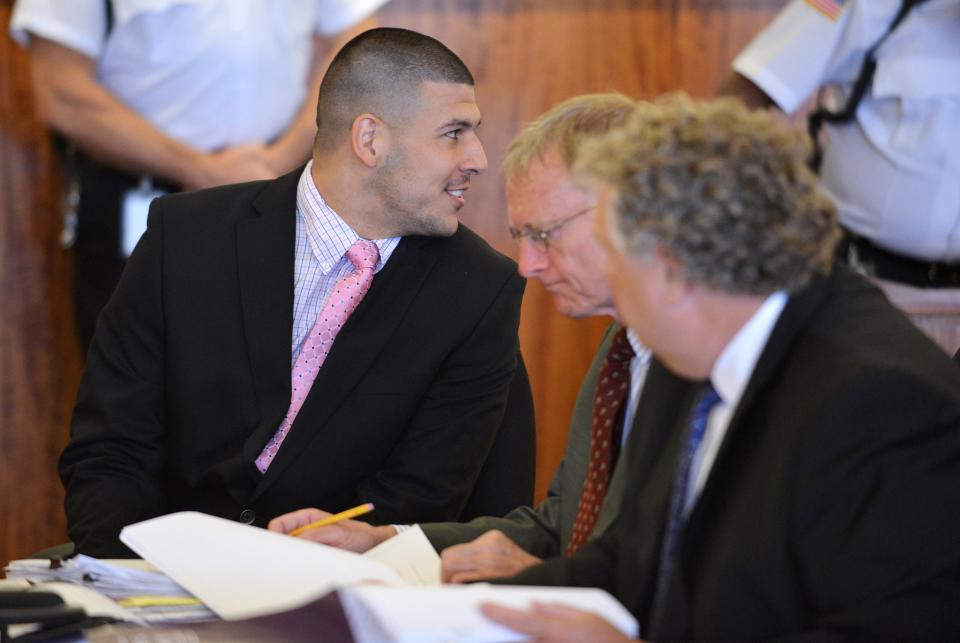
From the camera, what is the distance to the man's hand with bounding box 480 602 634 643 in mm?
1292

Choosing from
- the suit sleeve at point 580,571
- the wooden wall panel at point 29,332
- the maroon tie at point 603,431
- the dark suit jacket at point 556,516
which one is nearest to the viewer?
the suit sleeve at point 580,571

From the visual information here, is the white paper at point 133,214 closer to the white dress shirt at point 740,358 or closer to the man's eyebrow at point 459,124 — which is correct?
the man's eyebrow at point 459,124

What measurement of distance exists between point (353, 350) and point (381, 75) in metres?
0.63

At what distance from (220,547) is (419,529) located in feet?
1.24

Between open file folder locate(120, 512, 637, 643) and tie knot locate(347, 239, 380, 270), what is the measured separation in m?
0.69

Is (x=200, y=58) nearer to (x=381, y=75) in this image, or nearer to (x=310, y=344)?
(x=381, y=75)

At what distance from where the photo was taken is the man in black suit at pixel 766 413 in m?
1.29

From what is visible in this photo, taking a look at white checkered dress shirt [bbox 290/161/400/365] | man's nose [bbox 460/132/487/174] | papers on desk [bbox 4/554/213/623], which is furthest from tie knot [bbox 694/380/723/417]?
man's nose [bbox 460/132/487/174]

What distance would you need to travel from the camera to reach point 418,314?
2.45 meters

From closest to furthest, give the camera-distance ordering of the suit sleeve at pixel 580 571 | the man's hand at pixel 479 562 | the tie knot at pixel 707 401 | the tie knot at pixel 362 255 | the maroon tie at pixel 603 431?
the tie knot at pixel 707 401 < the suit sleeve at pixel 580 571 < the man's hand at pixel 479 562 < the maroon tie at pixel 603 431 < the tie knot at pixel 362 255

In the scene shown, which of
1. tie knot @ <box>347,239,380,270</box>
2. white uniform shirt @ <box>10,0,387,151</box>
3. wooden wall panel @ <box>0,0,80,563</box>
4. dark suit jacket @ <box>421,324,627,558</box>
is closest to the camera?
dark suit jacket @ <box>421,324,627,558</box>

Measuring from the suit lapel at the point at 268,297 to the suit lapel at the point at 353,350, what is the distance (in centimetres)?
3

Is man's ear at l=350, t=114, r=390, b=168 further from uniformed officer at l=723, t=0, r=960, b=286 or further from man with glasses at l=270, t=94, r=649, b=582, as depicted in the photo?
uniformed officer at l=723, t=0, r=960, b=286

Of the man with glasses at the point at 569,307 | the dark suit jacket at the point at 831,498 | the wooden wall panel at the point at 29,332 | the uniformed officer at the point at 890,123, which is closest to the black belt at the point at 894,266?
the uniformed officer at the point at 890,123
